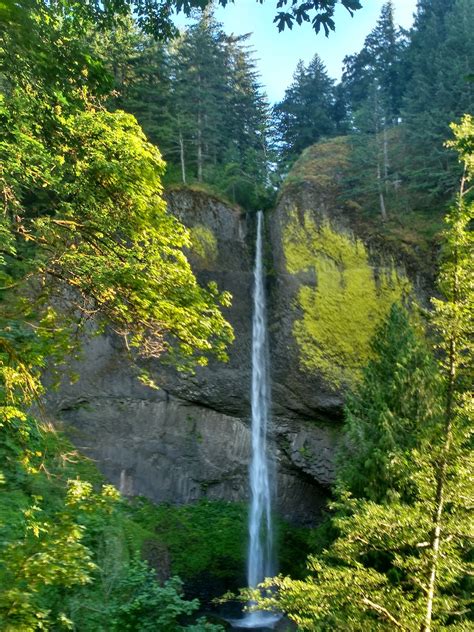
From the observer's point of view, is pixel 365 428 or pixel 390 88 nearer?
pixel 365 428

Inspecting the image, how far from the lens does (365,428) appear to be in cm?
1139

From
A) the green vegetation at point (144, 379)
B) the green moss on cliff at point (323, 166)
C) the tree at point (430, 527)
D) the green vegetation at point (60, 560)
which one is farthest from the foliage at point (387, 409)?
the green moss on cliff at point (323, 166)

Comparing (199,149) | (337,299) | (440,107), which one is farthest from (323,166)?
(337,299)

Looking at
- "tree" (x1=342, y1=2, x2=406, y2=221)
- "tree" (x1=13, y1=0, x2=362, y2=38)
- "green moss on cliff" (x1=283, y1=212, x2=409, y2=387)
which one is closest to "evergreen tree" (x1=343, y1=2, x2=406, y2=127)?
"tree" (x1=342, y1=2, x2=406, y2=221)

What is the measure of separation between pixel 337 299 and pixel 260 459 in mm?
6732

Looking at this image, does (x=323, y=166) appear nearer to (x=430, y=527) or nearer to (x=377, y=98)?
(x=377, y=98)

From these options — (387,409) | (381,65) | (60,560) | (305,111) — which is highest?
(381,65)

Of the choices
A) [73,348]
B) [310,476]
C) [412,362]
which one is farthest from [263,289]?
[73,348]

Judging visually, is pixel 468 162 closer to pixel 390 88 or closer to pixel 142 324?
pixel 142 324

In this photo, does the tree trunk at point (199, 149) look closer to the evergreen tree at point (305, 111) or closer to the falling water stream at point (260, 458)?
the falling water stream at point (260, 458)

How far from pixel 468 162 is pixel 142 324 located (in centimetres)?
422

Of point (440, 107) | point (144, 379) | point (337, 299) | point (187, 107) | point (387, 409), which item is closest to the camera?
point (144, 379)

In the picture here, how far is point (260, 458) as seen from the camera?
63.3ft

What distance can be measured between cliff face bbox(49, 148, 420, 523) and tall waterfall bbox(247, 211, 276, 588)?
32 centimetres
